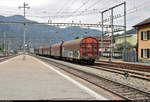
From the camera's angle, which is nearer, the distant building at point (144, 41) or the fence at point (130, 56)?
the distant building at point (144, 41)

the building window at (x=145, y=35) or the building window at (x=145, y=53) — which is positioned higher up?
the building window at (x=145, y=35)

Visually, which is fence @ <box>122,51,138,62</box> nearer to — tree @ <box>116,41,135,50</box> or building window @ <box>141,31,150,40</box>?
building window @ <box>141,31,150,40</box>

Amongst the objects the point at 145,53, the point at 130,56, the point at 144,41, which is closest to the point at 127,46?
the point at 130,56

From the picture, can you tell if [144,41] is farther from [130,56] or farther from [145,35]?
[130,56]

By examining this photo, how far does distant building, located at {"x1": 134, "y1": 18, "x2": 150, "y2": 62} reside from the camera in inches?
1303

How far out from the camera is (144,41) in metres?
34.2

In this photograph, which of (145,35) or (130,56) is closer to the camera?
(145,35)

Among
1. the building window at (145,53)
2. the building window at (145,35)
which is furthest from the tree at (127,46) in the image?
the building window at (145,53)

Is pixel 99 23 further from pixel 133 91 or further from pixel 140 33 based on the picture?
pixel 133 91

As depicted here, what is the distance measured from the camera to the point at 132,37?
64625 mm

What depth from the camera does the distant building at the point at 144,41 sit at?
3309cm

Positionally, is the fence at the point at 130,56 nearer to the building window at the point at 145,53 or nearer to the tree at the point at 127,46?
the building window at the point at 145,53

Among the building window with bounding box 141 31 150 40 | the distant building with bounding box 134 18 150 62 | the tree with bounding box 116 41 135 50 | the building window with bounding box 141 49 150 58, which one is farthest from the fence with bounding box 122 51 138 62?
the tree with bounding box 116 41 135 50

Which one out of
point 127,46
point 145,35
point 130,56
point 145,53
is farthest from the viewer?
point 127,46
